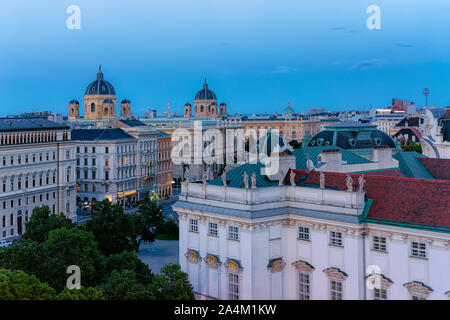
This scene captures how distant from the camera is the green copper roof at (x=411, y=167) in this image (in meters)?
66.2

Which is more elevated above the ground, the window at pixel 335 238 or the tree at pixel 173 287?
the window at pixel 335 238

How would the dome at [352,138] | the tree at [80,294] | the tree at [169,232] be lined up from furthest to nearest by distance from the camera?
the tree at [169,232], the dome at [352,138], the tree at [80,294]

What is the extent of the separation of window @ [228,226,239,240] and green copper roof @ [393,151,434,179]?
22232 mm

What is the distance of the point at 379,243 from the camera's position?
47.9 meters

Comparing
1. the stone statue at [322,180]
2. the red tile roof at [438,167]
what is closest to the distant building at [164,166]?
the red tile roof at [438,167]

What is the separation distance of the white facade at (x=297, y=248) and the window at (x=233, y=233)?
0.02 metres

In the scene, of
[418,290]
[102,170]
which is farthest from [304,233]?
[102,170]

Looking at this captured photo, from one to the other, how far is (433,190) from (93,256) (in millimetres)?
30285

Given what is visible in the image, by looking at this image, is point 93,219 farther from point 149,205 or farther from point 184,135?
point 184,135

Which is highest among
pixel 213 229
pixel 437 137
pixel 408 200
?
pixel 437 137

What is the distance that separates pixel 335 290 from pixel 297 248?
4613mm

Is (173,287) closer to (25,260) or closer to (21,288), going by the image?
(21,288)

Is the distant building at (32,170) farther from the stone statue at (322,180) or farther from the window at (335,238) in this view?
the window at (335,238)
